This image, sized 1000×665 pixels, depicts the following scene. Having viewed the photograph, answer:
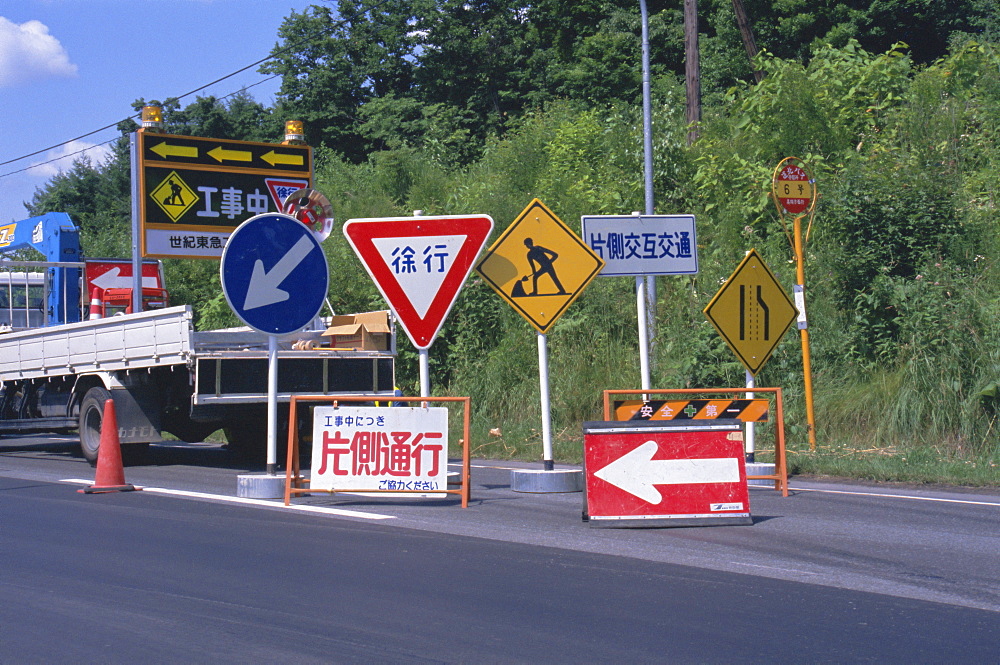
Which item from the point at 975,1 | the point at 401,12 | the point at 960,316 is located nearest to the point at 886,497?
the point at 960,316

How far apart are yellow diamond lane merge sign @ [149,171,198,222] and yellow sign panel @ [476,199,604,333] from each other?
8934 mm

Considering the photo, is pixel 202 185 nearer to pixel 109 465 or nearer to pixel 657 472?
pixel 109 465

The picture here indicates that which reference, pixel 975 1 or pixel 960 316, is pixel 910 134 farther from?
pixel 975 1

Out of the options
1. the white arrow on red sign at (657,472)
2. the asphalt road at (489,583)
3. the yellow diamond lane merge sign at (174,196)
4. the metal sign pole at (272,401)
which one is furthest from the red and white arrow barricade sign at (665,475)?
the yellow diamond lane merge sign at (174,196)

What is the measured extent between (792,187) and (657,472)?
5898 millimetres

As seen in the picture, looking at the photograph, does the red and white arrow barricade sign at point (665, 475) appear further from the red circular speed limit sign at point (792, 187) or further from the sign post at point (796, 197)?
the red circular speed limit sign at point (792, 187)

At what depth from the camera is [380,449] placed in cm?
850

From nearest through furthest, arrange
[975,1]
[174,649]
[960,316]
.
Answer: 1. [174,649]
2. [960,316]
3. [975,1]

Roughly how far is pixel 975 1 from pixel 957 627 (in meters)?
34.1

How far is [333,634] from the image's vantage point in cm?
493

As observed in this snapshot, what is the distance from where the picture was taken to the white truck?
11281mm

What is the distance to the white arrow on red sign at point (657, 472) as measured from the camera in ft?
25.7

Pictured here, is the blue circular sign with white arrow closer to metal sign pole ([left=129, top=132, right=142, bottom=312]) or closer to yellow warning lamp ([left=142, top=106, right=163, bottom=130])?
yellow warning lamp ([left=142, top=106, right=163, bottom=130])

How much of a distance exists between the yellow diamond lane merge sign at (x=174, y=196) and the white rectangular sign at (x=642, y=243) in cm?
882
